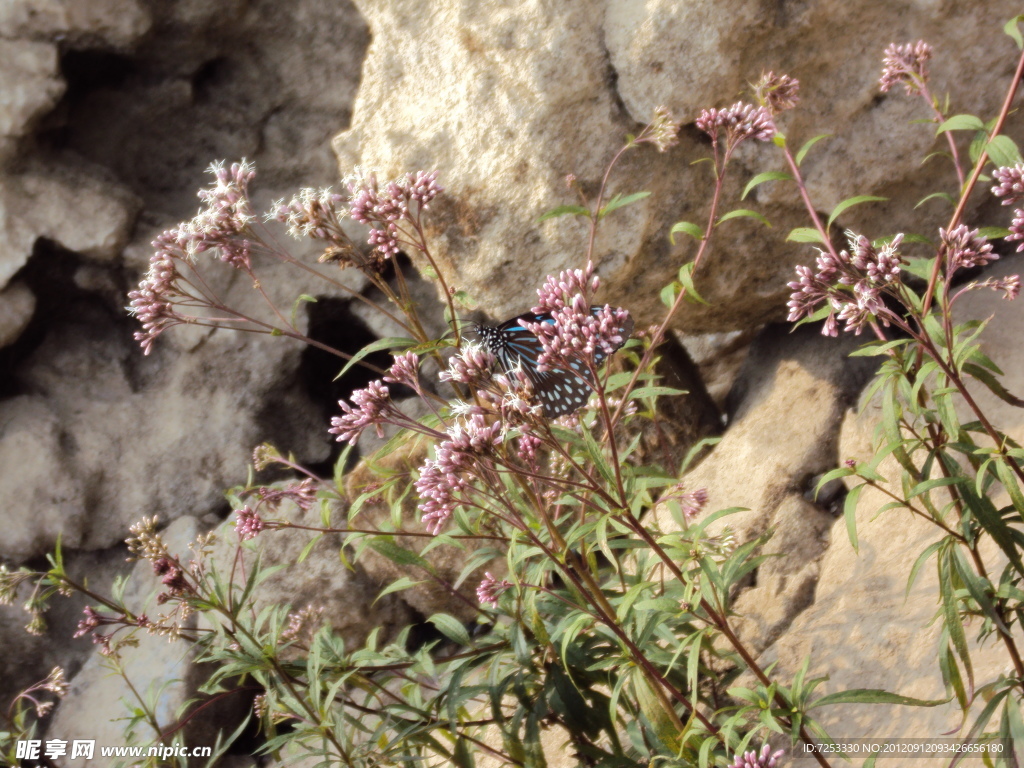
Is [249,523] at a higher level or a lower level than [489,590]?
higher

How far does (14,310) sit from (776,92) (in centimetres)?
453

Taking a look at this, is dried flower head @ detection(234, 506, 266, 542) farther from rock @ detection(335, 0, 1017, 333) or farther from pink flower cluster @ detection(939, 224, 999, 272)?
pink flower cluster @ detection(939, 224, 999, 272)

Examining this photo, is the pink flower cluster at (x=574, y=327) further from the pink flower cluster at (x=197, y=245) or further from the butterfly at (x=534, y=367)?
the pink flower cluster at (x=197, y=245)

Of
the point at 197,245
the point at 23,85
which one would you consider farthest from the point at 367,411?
the point at 23,85

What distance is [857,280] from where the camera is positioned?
1.92 m

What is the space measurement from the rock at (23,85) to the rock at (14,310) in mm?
756

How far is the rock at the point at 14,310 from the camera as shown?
4910 mm

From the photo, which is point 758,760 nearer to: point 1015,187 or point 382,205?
point 1015,187

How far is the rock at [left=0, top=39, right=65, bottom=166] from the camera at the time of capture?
4684 mm

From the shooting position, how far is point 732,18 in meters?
3.43

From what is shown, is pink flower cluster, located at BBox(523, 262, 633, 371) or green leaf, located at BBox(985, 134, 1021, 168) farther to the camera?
green leaf, located at BBox(985, 134, 1021, 168)

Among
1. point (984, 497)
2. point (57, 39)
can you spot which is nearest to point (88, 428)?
point (57, 39)

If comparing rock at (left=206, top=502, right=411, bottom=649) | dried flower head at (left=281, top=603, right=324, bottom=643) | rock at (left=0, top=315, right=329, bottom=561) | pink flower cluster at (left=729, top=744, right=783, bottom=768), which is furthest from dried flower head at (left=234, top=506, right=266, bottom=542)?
rock at (left=0, top=315, right=329, bottom=561)

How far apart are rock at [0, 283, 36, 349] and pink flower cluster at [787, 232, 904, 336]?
467cm
